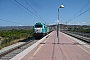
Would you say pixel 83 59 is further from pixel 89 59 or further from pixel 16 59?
pixel 16 59

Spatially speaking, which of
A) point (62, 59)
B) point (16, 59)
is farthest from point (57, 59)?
point (16, 59)

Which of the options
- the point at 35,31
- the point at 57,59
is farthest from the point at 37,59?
the point at 35,31

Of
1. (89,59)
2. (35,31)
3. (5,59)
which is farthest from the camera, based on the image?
(35,31)

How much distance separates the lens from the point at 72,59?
1105cm

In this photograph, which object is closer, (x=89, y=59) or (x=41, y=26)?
(x=89, y=59)

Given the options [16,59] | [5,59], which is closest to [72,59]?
[16,59]

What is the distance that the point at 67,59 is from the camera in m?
11.1

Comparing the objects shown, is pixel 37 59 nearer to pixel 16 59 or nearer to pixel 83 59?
pixel 16 59

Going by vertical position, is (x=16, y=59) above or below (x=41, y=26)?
below

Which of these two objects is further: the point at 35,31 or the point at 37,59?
the point at 35,31

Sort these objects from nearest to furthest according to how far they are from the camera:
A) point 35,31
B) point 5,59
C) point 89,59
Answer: point 89,59, point 5,59, point 35,31

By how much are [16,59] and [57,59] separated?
2681 millimetres

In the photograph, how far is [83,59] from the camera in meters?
11.0

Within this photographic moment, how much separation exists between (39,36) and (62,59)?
2838 centimetres
